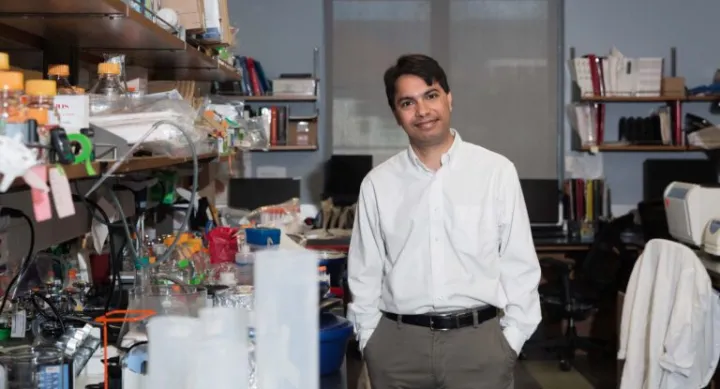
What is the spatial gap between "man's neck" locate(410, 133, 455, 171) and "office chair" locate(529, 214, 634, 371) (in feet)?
9.65

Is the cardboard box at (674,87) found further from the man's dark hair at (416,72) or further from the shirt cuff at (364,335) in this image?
the shirt cuff at (364,335)

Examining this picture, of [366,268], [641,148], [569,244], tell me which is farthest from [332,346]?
[641,148]

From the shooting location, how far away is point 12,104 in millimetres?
1103

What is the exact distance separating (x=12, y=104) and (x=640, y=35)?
5.72 metres

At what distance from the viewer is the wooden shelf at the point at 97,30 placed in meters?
1.55

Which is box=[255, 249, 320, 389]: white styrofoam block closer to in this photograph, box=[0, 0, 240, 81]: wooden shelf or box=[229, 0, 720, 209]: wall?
box=[0, 0, 240, 81]: wooden shelf

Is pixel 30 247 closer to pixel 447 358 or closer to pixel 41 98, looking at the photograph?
pixel 41 98

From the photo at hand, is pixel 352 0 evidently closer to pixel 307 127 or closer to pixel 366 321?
pixel 307 127

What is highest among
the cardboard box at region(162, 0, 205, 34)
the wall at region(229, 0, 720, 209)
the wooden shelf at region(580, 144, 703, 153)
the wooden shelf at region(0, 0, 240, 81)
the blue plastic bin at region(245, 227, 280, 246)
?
the wall at region(229, 0, 720, 209)

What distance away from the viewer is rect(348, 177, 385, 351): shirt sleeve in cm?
254

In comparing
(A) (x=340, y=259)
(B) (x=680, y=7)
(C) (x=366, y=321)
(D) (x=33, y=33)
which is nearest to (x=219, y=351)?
(D) (x=33, y=33)

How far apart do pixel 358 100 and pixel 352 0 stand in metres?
0.73

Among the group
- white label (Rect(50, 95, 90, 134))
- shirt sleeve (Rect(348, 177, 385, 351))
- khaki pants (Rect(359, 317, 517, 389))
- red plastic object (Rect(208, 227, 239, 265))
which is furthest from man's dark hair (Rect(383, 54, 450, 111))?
white label (Rect(50, 95, 90, 134))

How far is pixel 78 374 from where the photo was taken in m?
1.69
